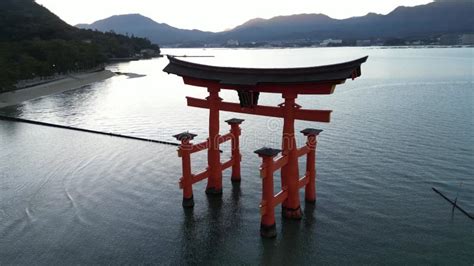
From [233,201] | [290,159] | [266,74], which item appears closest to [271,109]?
[266,74]

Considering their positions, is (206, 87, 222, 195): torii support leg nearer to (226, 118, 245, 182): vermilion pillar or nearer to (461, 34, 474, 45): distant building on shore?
(226, 118, 245, 182): vermilion pillar

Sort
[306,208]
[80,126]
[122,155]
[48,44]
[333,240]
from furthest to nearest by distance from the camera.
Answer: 1. [48,44]
2. [80,126]
3. [122,155]
4. [306,208]
5. [333,240]

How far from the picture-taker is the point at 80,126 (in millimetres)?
27703

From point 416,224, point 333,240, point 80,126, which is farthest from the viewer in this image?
point 80,126

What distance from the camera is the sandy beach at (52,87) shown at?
38281 mm

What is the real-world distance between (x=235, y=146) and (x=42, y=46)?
5505cm

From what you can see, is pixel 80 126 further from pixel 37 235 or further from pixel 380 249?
pixel 380 249

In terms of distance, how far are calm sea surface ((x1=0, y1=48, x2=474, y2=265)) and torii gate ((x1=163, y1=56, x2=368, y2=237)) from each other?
103 centimetres

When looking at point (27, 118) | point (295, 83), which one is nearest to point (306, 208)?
point (295, 83)

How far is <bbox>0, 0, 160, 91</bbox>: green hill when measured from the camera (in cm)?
4712

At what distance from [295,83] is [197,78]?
3447 millimetres

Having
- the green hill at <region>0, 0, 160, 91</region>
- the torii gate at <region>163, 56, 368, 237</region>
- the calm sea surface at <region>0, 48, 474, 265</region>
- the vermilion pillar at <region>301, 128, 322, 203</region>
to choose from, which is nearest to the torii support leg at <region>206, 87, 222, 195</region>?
the torii gate at <region>163, 56, 368, 237</region>

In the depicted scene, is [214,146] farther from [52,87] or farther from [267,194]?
[52,87]

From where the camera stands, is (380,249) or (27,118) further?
(27,118)
